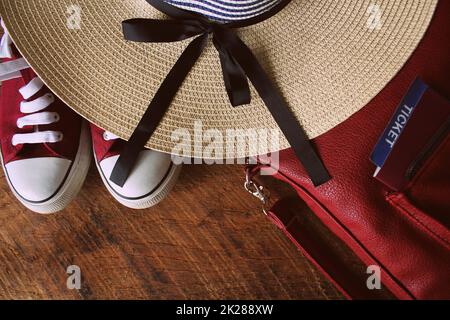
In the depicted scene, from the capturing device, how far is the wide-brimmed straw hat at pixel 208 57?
2.02 ft

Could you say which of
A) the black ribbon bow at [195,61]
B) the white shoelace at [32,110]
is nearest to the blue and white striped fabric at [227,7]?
the black ribbon bow at [195,61]

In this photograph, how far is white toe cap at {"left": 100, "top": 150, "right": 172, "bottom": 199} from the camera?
787mm

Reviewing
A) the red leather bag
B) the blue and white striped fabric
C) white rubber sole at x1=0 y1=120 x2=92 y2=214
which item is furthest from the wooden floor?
the blue and white striped fabric

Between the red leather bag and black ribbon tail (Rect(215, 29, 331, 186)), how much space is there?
0.09m

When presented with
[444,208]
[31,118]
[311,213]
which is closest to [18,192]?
[31,118]

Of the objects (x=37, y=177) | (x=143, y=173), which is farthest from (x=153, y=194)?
(x=37, y=177)

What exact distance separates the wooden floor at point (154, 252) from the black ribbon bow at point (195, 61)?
278 mm

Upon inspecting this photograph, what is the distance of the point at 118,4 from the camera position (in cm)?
63

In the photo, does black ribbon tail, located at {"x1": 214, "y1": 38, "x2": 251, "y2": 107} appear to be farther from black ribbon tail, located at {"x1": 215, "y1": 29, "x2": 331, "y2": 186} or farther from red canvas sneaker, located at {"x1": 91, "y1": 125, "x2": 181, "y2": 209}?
red canvas sneaker, located at {"x1": 91, "y1": 125, "x2": 181, "y2": 209}

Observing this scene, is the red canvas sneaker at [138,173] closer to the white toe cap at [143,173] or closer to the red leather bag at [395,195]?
the white toe cap at [143,173]

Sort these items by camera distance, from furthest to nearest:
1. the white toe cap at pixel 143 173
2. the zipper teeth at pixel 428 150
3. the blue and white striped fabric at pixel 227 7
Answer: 1. the white toe cap at pixel 143 173
2. the zipper teeth at pixel 428 150
3. the blue and white striped fabric at pixel 227 7

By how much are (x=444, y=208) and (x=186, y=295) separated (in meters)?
0.47

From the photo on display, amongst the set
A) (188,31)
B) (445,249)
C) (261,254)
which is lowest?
(261,254)
